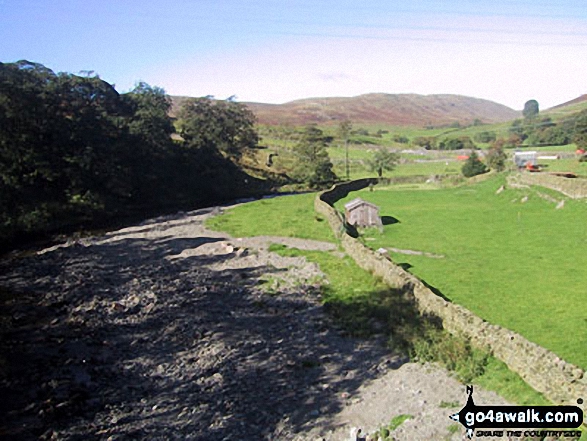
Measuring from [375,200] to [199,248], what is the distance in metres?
25.8

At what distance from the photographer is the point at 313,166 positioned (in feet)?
248

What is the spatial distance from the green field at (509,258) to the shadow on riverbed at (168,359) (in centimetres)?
532

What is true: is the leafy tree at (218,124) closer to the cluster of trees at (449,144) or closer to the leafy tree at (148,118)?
the leafy tree at (148,118)

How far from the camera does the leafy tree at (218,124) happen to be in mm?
77188

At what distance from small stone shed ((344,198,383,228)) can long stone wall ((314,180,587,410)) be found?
469 inches

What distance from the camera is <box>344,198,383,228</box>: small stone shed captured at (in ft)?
115

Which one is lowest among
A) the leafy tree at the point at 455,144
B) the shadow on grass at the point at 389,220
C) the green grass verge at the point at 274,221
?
the green grass verge at the point at 274,221

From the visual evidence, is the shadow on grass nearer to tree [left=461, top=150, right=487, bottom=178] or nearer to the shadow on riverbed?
the shadow on riverbed

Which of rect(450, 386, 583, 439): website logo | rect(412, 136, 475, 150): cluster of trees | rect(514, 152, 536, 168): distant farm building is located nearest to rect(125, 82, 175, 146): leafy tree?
rect(514, 152, 536, 168): distant farm building

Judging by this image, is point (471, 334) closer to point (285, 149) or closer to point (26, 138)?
point (26, 138)

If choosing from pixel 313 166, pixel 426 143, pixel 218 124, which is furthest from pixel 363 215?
pixel 426 143

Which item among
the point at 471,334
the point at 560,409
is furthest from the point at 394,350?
the point at 560,409

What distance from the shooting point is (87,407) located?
13562 mm

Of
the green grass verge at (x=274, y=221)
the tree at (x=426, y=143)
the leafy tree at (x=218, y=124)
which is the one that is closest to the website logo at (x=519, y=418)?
the green grass verge at (x=274, y=221)
